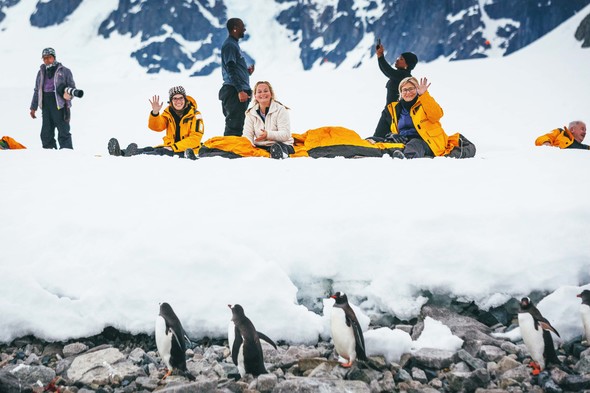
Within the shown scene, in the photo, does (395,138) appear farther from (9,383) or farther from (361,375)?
(9,383)

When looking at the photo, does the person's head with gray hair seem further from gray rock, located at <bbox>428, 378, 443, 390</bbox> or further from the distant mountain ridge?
the distant mountain ridge

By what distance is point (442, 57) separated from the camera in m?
122

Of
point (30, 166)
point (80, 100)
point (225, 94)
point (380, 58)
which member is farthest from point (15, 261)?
point (80, 100)

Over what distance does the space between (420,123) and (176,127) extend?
9.15 feet

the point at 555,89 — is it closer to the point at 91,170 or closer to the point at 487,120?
Result: the point at 487,120

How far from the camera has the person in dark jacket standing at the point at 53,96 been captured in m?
6.96

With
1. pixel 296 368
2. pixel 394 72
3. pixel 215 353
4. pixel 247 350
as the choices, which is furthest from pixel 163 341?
pixel 394 72

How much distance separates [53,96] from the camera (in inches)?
277

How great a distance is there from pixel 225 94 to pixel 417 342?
430 centimetres

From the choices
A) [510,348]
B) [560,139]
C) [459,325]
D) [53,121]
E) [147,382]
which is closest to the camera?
[147,382]

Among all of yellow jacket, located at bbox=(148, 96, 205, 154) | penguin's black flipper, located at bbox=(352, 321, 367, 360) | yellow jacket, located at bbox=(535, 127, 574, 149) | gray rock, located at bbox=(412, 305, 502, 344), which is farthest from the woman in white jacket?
yellow jacket, located at bbox=(535, 127, 574, 149)

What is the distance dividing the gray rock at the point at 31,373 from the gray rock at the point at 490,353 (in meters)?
2.20

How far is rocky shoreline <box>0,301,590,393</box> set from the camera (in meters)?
2.41

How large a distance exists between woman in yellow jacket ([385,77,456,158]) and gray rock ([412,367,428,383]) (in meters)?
3.05
